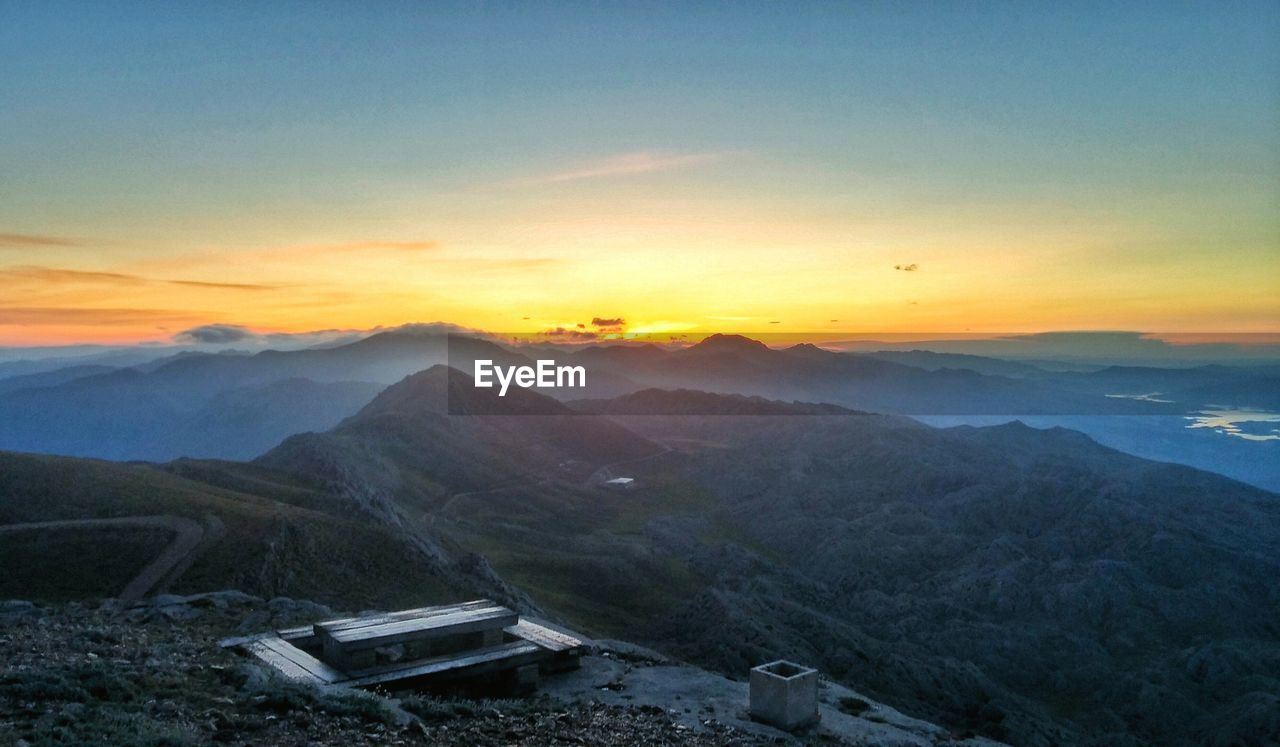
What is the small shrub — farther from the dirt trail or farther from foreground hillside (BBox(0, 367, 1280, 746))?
the dirt trail

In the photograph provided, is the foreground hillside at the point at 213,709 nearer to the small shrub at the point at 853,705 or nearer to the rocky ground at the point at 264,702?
the rocky ground at the point at 264,702

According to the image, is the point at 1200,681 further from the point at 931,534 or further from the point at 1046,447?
the point at 1046,447

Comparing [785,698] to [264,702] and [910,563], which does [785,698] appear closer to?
[264,702]

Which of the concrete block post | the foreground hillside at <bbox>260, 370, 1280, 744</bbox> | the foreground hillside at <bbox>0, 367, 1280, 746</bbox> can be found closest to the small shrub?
the concrete block post

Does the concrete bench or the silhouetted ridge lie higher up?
the concrete bench

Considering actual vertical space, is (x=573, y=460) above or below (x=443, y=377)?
below

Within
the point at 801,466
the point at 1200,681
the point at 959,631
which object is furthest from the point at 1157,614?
the point at 801,466
